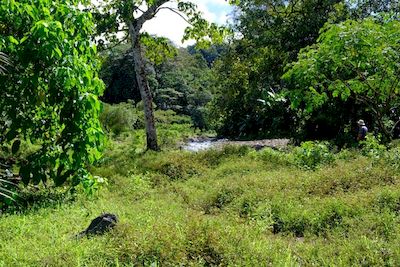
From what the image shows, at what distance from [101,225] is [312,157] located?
6561mm

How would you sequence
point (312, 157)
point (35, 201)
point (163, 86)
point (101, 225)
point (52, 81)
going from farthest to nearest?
point (163, 86)
point (312, 157)
point (35, 201)
point (101, 225)
point (52, 81)

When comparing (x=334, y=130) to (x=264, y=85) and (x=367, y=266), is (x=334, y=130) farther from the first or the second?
(x=367, y=266)

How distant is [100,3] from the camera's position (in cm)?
1415

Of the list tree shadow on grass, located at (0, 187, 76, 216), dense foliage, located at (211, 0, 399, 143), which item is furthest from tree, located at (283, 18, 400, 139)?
dense foliage, located at (211, 0, 399, 143)

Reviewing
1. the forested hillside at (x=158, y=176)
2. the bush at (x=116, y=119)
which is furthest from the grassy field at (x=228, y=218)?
the bush at (x=116, y=119)

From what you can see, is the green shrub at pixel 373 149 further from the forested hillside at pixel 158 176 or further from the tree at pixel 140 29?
the tree at pixel 140 29

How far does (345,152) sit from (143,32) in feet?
24.1

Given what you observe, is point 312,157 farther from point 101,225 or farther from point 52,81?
point 52,81

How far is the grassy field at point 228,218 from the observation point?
4.32 meters

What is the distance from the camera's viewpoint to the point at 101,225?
5.15 m

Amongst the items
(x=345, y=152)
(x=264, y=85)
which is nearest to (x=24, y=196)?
(x=345, y=152)

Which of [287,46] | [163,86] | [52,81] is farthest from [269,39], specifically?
[163,86]

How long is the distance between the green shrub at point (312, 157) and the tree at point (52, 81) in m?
6.52

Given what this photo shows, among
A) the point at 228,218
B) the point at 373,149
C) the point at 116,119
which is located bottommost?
the point at 228,218
